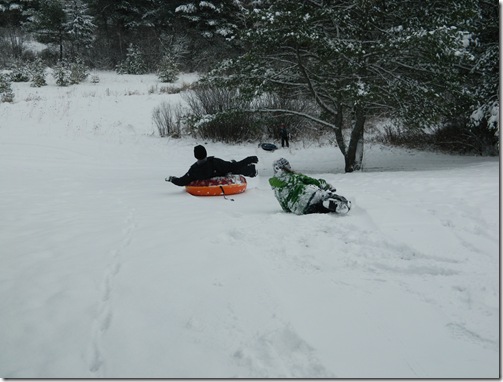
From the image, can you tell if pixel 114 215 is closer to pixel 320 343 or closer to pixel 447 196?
pixel 320 343

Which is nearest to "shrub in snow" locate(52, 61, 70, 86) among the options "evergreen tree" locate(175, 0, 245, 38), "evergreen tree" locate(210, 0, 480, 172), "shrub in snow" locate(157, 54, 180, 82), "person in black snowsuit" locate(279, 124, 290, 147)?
"shrub in snow" locate(157, 54, 180, 82)

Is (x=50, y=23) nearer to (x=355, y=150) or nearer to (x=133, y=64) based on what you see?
(x=133, y=64)

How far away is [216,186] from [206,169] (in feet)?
1.38

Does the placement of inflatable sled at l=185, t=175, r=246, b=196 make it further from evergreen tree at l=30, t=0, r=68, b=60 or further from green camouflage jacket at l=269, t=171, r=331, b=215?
evergreen tree at l=30, t=0, r=68, b=60

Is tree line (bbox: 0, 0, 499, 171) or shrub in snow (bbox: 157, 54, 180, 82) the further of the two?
shrub in snow (bbox: 157, 54, 180, 82)

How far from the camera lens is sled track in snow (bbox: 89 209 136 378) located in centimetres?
202

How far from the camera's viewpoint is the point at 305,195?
15.3 ft

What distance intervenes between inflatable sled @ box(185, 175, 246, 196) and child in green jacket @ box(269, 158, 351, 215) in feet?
6.12

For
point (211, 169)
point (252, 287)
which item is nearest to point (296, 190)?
point (252, 287)

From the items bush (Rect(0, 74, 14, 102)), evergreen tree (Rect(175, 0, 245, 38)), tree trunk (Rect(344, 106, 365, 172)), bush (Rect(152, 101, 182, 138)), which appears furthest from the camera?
evergreen tree (Rect(175, 0, 245, 38))

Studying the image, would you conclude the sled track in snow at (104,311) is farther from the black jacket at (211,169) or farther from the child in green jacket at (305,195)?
the black jacket at (211,169)

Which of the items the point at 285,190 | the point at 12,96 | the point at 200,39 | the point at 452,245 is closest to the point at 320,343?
the point at 452,245

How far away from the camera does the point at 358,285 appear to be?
107 inches

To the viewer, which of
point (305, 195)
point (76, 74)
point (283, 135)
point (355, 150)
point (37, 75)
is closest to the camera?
point (305, 195)
